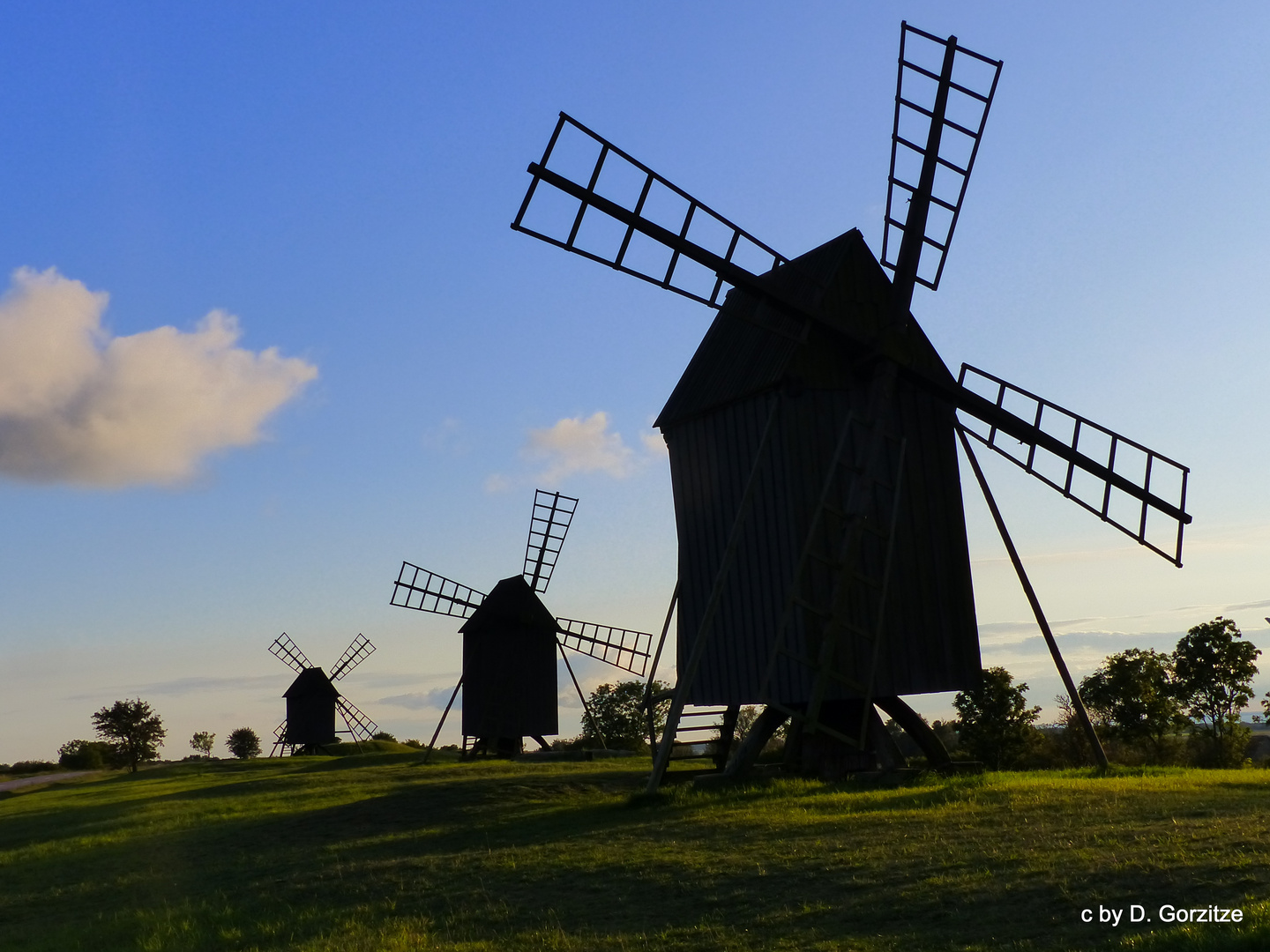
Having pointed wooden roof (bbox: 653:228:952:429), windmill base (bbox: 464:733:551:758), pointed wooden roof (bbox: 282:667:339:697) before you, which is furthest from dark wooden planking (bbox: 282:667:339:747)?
pointed wooden roof (bbox: 653:228:952:429)

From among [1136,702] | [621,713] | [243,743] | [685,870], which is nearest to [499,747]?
[621,713]

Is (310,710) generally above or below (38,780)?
above

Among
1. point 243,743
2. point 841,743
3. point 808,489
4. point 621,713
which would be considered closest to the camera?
point 808,489

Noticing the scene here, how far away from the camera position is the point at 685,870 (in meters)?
11.4

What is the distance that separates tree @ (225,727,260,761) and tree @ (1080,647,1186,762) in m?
64.9

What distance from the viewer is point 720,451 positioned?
21906 mm

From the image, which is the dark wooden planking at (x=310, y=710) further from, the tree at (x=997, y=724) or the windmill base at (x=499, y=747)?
the tree at (x=997, y=724)

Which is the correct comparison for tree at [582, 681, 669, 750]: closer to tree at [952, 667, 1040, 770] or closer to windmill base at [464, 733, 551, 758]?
windmill base at [464, 733, 551, 758]

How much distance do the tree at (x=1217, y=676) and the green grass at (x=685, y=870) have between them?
18298 millimetres

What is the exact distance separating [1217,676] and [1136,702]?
3.64m

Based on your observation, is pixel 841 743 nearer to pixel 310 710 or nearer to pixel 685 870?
pixel 685 870

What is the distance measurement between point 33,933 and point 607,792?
10.7 meters

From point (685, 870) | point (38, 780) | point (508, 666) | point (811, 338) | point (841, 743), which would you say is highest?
point (811, 338)

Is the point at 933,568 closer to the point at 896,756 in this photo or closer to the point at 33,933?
the point at 896,756
